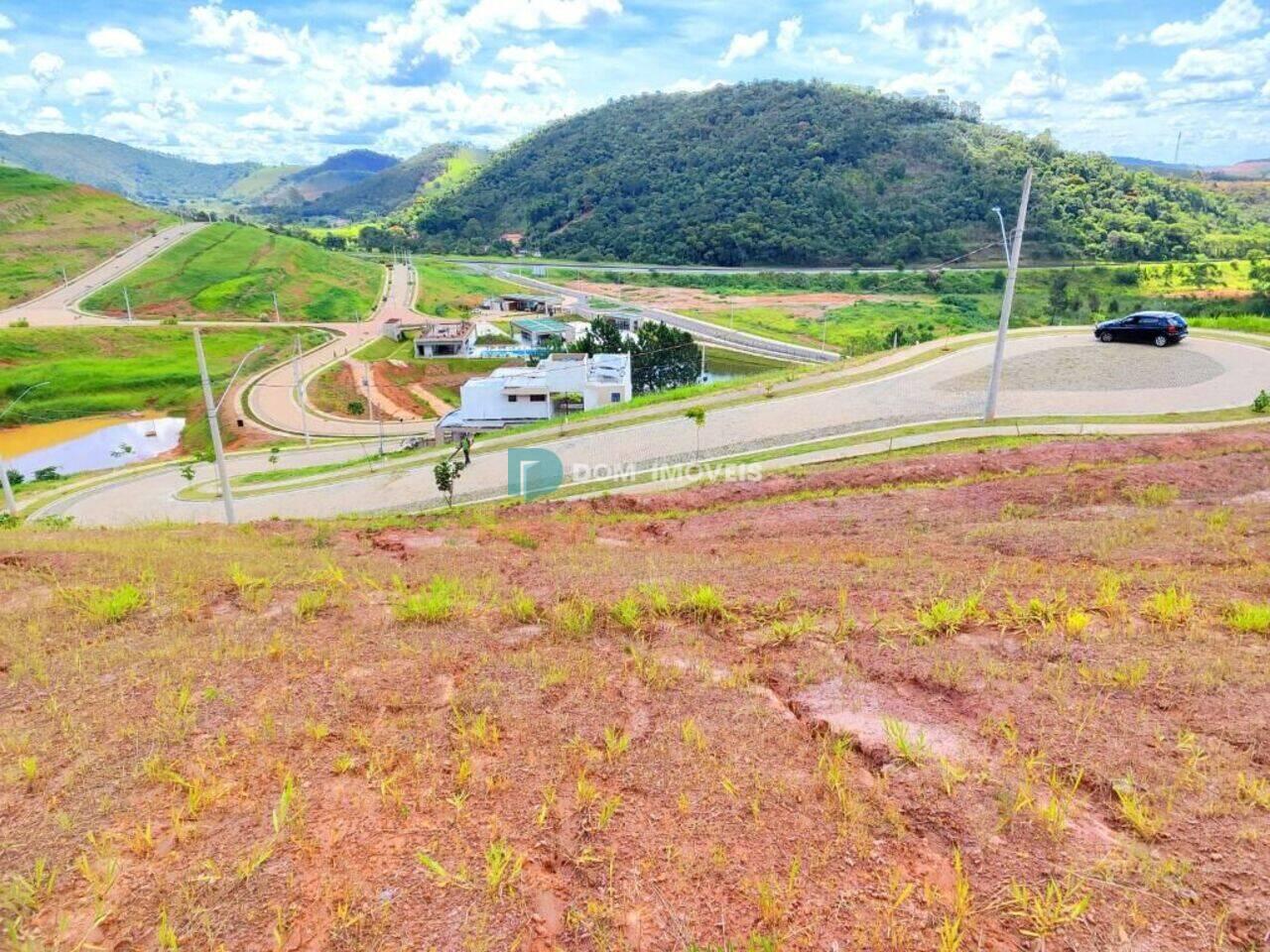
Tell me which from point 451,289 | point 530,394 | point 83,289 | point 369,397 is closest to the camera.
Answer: point 530,394

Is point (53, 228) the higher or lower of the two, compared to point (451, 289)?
higher

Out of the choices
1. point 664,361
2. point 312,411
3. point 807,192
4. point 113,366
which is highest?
point 807,192

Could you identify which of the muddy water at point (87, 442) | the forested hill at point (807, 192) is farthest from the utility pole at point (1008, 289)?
the forested hill at point (807, 192)

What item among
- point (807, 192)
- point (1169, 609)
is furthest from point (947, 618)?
point (807, 192)

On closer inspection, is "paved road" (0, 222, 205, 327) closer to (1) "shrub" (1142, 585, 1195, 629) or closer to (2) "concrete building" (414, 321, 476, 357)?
(2) "concrete building" (414, 321, 476, 357)

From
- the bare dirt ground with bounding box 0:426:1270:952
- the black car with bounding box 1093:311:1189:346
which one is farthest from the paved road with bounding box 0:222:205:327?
the black car with bounding box 1093:311:1189:346

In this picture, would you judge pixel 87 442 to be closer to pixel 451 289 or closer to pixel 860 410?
pixel 860 410

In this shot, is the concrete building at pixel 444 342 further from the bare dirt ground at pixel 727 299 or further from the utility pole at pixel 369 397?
the bare dirt ground at pixel 727 299
